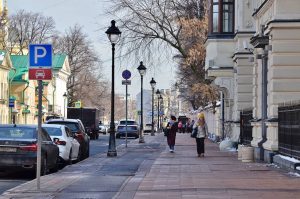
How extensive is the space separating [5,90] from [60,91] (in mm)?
32209

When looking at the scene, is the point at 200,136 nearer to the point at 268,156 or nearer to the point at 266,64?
the point at 266,64

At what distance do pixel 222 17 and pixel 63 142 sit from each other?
1598 centimetres

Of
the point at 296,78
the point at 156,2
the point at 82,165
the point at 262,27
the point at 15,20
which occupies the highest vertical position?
the point at 15,20

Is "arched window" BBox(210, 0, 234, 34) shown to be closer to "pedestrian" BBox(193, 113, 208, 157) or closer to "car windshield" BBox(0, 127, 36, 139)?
"pedestrian" BBox(193, 113, 208, 157)

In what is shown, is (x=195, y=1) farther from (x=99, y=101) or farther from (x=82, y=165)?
(x=99, y=101)

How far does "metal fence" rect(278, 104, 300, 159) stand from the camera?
1850cm

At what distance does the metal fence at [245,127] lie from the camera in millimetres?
28350

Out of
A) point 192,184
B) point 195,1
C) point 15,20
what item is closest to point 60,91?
point 15,20

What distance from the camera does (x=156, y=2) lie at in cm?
4666

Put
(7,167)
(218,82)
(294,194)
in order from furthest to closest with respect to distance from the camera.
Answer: (218,82)
(7,167)
(294,194)

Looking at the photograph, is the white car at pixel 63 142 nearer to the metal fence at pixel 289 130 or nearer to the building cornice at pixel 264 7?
the metal fence at pixel 289 130

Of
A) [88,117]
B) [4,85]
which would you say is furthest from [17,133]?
[4,85]

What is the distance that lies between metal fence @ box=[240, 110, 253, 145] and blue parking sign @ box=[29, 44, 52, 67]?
47.7 feet

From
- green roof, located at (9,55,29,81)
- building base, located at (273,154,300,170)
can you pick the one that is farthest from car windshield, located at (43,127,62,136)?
green roof, located at (9,55,29,81)
